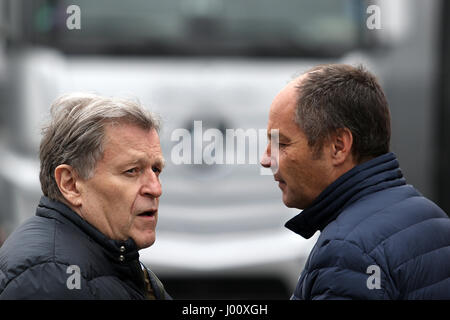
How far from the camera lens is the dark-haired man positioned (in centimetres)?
202

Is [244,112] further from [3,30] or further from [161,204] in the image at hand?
[3,30]

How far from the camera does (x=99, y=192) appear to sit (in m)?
2.31

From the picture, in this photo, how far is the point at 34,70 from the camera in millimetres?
5691

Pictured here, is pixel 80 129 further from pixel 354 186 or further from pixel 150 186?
pixel 354 186

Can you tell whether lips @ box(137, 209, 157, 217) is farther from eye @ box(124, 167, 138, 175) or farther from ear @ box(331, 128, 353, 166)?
ear @ box(331, 128, 353, 166)

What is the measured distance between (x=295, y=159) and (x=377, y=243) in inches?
15.9

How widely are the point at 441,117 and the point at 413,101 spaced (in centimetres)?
25

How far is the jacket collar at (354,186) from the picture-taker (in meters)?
2.21

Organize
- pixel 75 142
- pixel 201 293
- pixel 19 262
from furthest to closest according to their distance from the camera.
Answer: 1. pixel 201 293
2. pixel 75 142
3. pixel 19 262

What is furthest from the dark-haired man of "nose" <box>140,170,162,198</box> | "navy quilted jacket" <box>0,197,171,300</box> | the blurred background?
the blurred background

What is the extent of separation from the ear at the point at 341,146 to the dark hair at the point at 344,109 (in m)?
0.01

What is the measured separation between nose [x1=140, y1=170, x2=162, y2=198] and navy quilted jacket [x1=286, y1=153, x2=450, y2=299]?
0.45 m

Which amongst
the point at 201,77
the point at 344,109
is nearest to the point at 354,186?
the point at 344,109

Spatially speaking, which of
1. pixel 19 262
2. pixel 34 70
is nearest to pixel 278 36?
pixel 34 70
